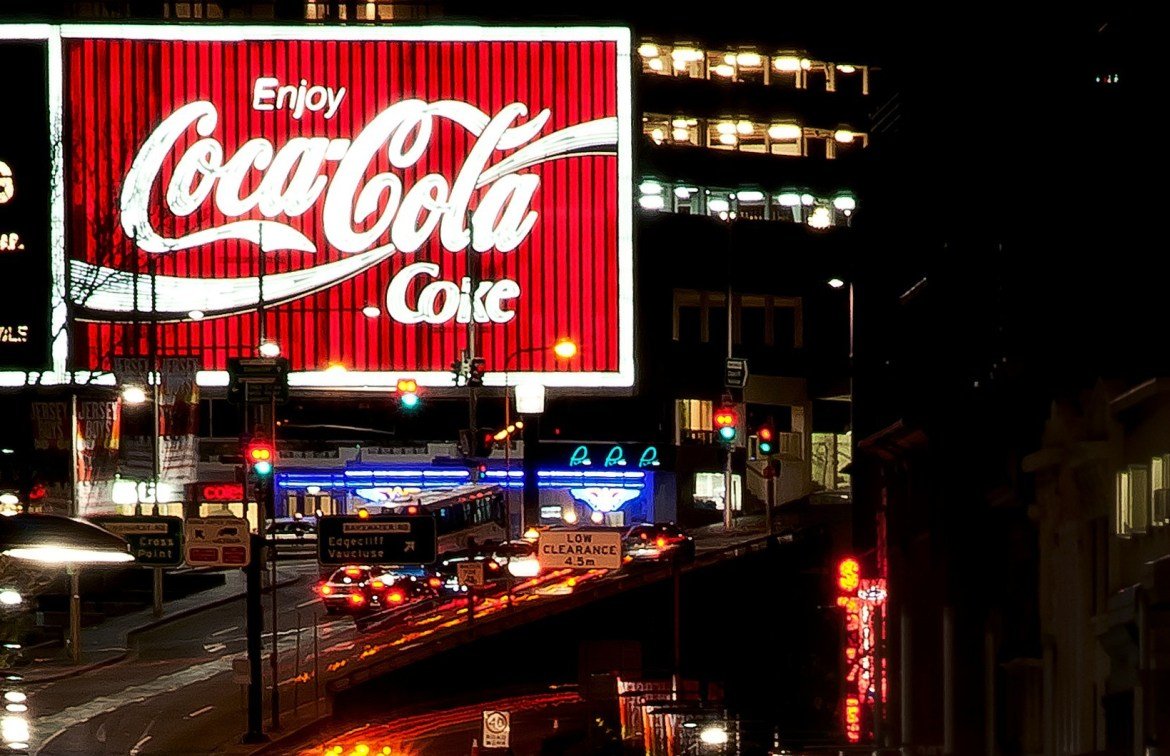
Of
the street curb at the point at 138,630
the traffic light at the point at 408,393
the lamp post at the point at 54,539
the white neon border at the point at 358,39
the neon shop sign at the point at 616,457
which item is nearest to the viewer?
the lamp post at the point at 54,539

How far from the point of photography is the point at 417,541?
49.5m

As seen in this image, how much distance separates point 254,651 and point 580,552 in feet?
28.3

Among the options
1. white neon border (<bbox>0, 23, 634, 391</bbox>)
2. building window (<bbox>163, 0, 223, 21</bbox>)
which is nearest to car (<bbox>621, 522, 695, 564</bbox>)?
white neon border (<bbox>0, 23, 634, 391</bbox>)

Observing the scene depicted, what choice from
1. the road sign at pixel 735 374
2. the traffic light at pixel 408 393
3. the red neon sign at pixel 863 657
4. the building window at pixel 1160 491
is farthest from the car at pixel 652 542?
the building window at pixel 1160 491

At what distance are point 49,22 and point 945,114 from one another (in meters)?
48.9

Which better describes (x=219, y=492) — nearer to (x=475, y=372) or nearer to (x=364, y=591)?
(x=364, y=591)

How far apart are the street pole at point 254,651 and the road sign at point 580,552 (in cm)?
707

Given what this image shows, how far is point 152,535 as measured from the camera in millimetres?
41562

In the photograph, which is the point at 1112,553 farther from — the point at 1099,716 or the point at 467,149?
the point at 467,149

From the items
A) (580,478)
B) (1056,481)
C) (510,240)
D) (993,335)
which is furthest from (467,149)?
(1056,481)

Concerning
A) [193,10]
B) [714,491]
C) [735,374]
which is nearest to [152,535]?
[735,374]

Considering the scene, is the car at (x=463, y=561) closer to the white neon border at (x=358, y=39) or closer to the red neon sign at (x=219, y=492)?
the red neon sign at (x=219, y=492)

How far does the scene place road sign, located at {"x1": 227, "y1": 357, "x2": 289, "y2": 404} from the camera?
52.9 metres

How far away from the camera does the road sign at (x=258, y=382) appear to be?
52875 millimetres
